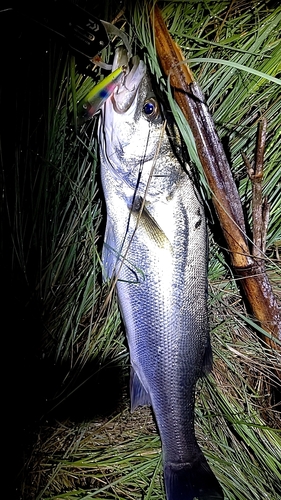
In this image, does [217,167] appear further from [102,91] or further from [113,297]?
[113,297]

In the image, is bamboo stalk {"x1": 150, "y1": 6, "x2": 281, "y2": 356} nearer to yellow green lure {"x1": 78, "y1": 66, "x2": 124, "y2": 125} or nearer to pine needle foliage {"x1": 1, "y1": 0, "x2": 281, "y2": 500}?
pine needle foliage {"x1": 1, "y1": 0, "x2": 281, "y2": 500}

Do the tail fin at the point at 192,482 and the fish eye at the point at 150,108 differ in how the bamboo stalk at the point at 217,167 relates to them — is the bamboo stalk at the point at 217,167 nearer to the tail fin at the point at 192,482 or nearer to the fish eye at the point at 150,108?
the fish eye at the point at 150,108

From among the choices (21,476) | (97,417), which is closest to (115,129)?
(97,417)

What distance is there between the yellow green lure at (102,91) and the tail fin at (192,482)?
1310 millimetres

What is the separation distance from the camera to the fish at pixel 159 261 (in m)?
1.52

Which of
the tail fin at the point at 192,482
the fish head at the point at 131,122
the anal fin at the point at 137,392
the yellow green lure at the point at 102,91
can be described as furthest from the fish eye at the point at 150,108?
the tail fin at the point at 192,482

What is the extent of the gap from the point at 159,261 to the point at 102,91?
0.58m

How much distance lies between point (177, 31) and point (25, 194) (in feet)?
2.76

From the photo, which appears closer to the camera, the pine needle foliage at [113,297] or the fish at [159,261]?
the fish at [159,261]

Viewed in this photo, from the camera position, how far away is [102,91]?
4.79 ft

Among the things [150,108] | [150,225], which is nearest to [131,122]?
[150,108]

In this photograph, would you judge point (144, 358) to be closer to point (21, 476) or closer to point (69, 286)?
point (69, 286)

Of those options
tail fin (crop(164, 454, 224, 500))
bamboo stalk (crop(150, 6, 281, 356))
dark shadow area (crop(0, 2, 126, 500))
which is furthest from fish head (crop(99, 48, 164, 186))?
tail fin (crop(164, 454, 224, 500))

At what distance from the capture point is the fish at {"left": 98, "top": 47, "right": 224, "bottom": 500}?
4.98ft
